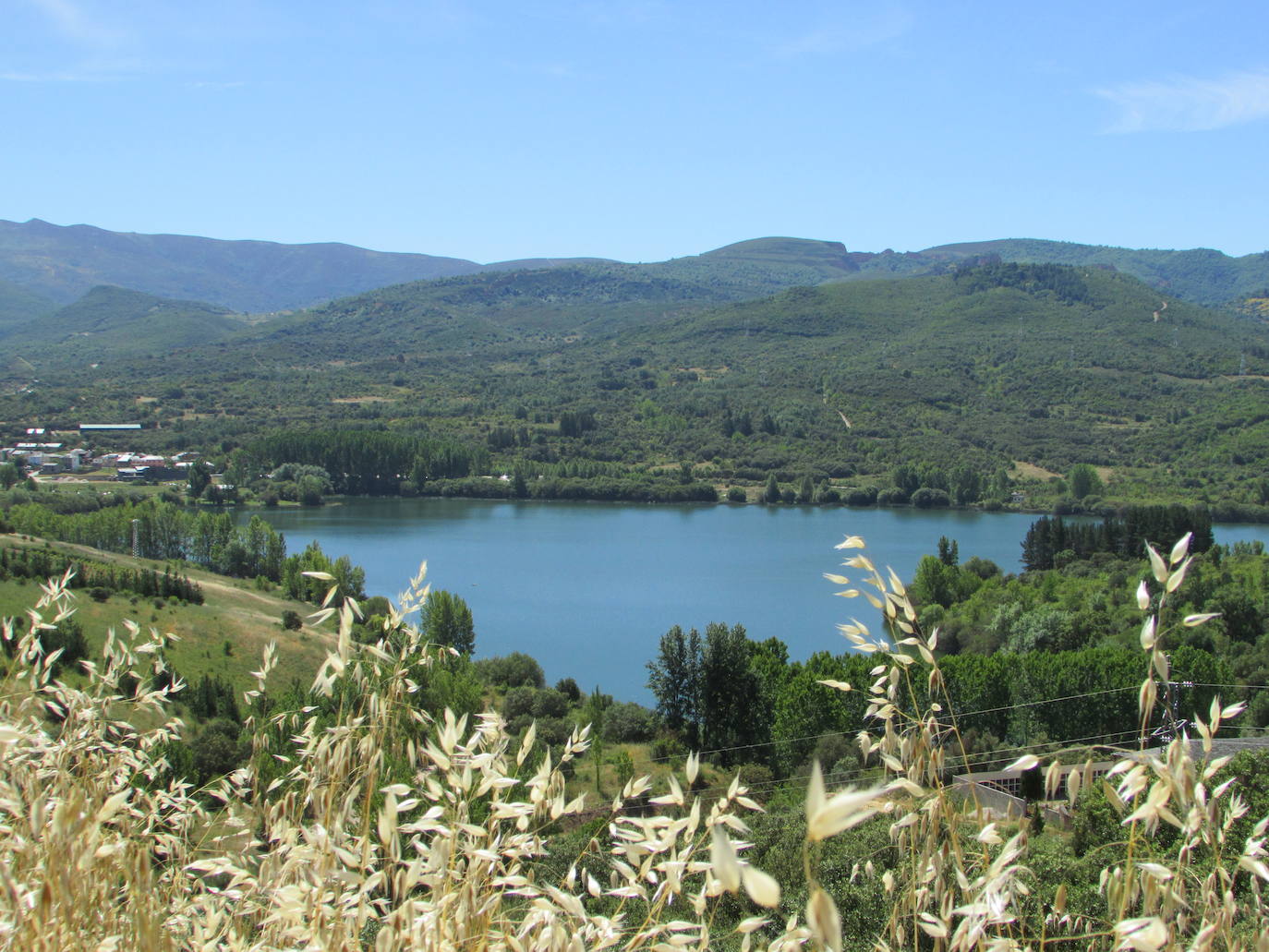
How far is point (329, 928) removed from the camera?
1376 millimetres

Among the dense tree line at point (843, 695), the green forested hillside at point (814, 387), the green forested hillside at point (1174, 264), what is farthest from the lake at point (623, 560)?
the green forested hillside at point (1174, 264)

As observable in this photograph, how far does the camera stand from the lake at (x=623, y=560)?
25594mm

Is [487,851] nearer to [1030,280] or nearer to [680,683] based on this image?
[680,683]

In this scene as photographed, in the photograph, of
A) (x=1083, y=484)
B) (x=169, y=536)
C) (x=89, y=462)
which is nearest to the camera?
(x=169, y=536)

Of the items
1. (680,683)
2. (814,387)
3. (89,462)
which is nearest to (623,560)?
(680,683)

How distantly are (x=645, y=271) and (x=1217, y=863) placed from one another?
→ 16705 centimetres

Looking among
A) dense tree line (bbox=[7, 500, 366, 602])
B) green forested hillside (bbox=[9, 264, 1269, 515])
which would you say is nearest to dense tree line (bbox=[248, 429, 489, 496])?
green forested hillside (bbox=[9, 264, 1269, 515])

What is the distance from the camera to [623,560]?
35.4 meters

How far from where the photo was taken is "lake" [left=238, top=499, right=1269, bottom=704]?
84.0ft

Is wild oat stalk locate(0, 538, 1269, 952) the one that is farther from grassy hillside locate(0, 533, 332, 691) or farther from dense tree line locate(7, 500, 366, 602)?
dense tree line locate(7, 500, 366, 602)

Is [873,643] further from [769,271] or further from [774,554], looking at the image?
[769,271]

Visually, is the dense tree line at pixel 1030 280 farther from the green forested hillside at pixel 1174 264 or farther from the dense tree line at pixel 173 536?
the dense tree line at pixel 173 536

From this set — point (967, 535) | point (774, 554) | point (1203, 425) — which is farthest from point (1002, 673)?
point (1203, 425)

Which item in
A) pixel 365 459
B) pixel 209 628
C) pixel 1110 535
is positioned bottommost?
pixel 209 628
